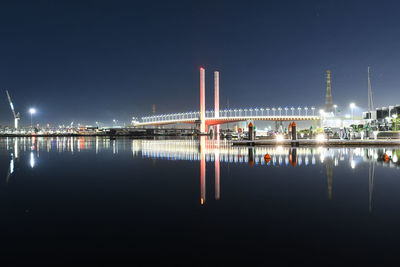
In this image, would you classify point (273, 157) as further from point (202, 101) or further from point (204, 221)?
point (202, 101)

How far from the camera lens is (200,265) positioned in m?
3.52

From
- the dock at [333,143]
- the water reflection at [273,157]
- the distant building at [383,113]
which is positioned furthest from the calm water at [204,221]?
the distant building at [383,113]

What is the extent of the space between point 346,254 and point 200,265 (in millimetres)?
1653

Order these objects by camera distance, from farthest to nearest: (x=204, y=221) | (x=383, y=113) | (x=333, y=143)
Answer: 1. (x=383, y=113)
2. (x=333, y=143)
3. (x=204, y=221)

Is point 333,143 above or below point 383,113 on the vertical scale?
below

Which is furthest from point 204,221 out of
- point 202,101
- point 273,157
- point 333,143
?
point 202,101

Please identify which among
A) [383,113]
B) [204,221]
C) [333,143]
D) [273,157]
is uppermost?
[383,113]

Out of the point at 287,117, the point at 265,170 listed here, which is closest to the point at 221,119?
the point at 287,117

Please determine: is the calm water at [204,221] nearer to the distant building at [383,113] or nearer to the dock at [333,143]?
the dock at [333,143]

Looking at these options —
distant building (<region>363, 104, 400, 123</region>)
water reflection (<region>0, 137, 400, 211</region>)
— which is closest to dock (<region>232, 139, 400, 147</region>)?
water reflection (<region>0, 137, 400, 211</region>)

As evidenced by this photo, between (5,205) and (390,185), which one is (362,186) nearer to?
(390,185)

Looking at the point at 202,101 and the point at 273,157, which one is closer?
the point at 273,157

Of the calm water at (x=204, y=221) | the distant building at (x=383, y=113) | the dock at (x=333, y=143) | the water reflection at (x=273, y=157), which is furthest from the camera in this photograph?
the distant building at (x=383, y=113)

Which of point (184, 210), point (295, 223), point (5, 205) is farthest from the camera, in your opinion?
point (5, 205)
